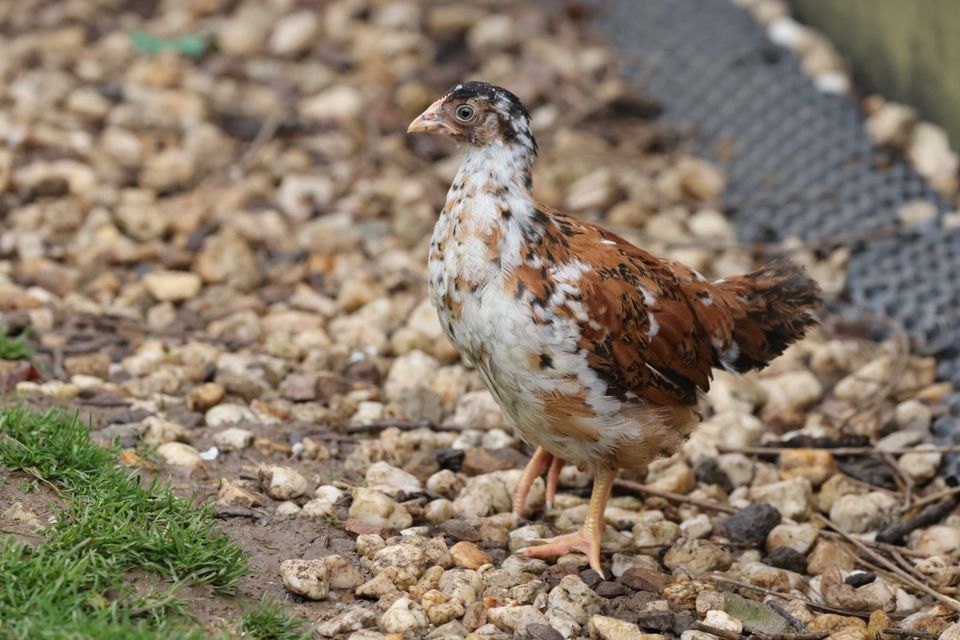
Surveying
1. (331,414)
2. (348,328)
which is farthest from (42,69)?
(331,414)

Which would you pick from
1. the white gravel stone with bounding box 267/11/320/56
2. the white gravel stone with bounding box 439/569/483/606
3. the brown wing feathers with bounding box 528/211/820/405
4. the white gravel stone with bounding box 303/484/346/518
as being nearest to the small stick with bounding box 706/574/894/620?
the brown wing feathers with bounding box 528/211/820/405

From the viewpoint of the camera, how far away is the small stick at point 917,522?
4.81m

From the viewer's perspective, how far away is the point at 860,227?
6707 millimetres

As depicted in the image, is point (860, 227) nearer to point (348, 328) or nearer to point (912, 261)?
point (912, 261)

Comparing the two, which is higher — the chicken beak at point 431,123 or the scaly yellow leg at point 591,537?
the chicken beak at point 431,123

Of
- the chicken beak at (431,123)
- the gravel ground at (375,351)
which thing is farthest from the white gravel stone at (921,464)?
the chicken beak at (431,123)

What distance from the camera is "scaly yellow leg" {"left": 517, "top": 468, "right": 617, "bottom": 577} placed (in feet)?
14.4

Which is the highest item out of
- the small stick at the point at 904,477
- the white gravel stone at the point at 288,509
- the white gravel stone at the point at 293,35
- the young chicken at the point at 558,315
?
the white gravel stone at the point at 293,35

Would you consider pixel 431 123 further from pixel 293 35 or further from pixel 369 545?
pixel 293 35

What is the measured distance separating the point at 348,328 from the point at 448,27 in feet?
11.4

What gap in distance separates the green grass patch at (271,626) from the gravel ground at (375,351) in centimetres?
8

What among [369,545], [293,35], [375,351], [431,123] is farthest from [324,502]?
[293,35]

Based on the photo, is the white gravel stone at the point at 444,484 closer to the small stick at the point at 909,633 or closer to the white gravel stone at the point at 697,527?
the white gravel stone at the point at 697,527

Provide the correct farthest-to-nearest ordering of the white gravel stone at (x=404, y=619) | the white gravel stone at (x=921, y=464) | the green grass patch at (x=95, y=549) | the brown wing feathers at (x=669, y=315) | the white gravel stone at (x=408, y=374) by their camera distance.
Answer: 1. the white gravel stone at (x=408, y=374)
2. the white gravel stone at (x=921, y=464)
3. the brown wing feathers at (x=669, y=315)
4. the white gravel stone at (x=404, y=619)
5. the green grass patch at (x=95, y=549)
